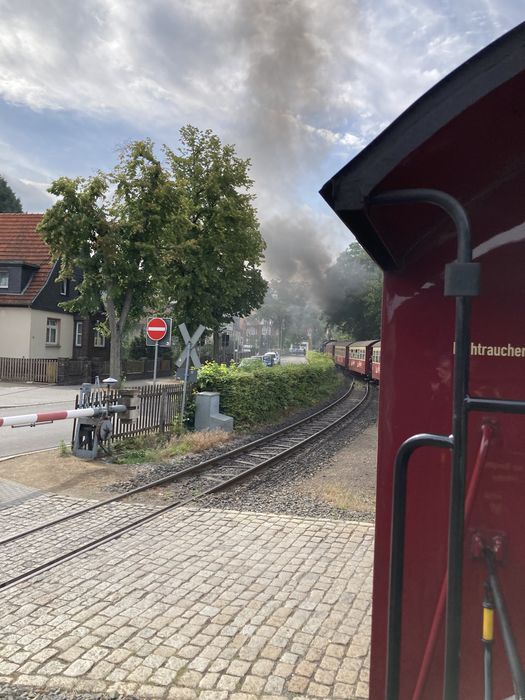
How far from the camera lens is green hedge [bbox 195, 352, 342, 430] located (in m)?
13.7

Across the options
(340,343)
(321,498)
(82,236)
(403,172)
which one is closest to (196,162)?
(82,236)

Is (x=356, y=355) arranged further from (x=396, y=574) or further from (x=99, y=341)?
(x=396, y=574)

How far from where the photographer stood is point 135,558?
5.10 meters

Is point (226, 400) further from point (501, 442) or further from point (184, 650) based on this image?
point (501, 442)

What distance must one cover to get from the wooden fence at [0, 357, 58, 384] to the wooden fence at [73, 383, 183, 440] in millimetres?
17109

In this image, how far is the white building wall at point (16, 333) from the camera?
29.6m

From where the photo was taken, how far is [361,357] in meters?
31.7

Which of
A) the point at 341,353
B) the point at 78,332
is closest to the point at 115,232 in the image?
the point at 78,332

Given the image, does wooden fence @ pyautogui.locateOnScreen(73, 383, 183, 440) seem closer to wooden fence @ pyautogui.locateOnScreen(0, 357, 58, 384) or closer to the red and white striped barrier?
the red and white striped barrier

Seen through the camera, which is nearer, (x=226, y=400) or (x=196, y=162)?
(x=226, y=400)

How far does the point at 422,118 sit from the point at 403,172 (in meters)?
0.18

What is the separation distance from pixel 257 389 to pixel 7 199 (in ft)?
162

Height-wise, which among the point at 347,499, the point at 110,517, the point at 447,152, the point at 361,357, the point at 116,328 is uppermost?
the point at 116,328

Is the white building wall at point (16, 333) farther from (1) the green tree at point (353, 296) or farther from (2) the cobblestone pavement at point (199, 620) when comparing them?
(2) the cobblestone pavement at point (199, 620)
